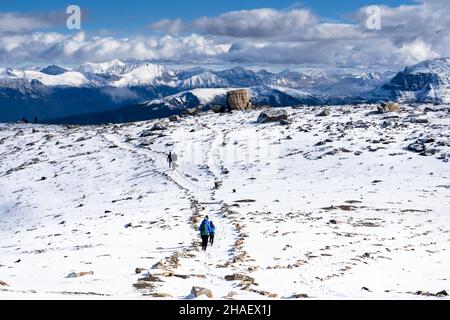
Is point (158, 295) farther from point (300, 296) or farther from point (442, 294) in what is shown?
point (442, 294)

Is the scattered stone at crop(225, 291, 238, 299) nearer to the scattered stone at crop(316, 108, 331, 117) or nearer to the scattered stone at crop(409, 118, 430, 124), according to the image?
the scattered stone at crop(409, 118, 430, 124)

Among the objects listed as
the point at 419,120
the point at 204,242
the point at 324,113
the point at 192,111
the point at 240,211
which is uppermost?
the point at 192,111

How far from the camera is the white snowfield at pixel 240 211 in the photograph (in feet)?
66.3

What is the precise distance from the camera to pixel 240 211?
125 feet

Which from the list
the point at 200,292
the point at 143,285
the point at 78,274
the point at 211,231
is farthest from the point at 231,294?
the point at 211,231

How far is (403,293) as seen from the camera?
1802cm

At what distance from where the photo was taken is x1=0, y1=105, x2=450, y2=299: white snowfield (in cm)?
2020

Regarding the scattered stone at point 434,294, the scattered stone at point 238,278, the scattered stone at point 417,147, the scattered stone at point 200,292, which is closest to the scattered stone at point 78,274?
the scattered stone at point 238,278

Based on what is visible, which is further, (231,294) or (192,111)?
(192,111)

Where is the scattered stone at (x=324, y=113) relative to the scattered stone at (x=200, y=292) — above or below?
above

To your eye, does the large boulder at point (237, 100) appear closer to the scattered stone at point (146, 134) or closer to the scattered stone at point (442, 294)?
the scattered stone at point (146, 134)

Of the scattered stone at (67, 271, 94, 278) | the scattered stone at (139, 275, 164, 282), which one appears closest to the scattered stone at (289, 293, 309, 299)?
the scattered stone at (139, 275, 164, 282)

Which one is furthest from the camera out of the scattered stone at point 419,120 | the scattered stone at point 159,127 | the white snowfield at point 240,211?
the scattered stone at point 159,127

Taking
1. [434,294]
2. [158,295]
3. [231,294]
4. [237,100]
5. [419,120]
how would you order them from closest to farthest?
[231,294], [158,295], [434,294], [419,120], [237,100]
